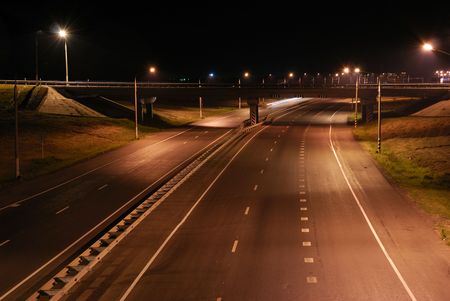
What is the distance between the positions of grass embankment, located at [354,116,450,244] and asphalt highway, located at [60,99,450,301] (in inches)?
65.8

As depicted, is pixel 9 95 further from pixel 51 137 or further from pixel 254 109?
pixel 254 109

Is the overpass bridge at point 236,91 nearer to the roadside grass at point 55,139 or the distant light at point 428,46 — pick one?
the roadside grass at point 55,139

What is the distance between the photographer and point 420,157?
61.6m

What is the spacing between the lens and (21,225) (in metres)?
33.1

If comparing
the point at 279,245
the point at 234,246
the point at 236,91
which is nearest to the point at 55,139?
the point at 236,91

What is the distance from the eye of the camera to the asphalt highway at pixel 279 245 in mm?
22359

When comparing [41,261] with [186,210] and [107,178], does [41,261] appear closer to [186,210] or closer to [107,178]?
[186,210]

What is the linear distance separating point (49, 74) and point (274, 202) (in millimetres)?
175215

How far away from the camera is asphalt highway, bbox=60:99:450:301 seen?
2236cm

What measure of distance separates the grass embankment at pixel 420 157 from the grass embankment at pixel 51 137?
1289 inches

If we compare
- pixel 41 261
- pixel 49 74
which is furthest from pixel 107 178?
pixel 49 74

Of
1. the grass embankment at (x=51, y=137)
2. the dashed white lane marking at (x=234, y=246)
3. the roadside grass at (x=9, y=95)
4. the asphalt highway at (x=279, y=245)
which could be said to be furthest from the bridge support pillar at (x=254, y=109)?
the dashed white lane marking at (x=234, y=246)

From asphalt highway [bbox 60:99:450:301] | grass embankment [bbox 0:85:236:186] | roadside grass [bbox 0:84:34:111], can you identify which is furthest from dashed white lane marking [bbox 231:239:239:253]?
roadside grass [bbox 0:84:34:111]

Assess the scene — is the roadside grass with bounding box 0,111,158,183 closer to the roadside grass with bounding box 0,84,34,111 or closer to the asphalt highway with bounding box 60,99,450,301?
the roadside grass with bounding box 0,84,34,111
